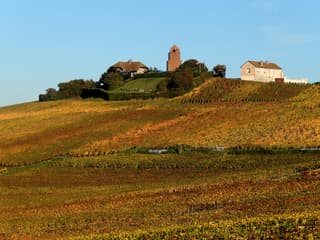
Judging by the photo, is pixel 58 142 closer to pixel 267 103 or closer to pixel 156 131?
pixel 156 131

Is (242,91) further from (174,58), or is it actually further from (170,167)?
(174,58)

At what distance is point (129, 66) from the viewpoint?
19238 centimetres

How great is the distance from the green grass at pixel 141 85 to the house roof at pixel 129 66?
108 ft

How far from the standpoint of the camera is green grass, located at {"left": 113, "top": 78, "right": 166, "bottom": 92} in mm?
137875

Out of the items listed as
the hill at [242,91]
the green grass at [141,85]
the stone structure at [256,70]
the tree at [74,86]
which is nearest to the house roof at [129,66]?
the tree at [74,86]

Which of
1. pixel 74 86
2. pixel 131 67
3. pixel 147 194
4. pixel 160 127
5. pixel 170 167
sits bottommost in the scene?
pixel 147 194

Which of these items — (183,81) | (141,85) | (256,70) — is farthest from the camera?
(256,70)

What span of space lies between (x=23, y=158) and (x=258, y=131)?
29.5 m

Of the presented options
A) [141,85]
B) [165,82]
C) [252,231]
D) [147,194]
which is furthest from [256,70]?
[252,231]

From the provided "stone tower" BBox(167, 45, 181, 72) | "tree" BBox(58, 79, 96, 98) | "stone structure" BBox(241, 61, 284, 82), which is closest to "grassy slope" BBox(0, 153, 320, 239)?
"tree" BBox(58, 79, 96, 98)

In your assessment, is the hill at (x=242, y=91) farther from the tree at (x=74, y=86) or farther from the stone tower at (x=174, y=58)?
the stone tower at (x=174, y=58)

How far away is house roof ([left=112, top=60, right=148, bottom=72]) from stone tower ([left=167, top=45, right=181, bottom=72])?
8.00 meters

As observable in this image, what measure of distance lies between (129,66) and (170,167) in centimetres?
13406

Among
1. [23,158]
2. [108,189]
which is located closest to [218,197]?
[108,189]
